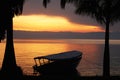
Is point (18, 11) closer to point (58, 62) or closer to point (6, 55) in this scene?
point (6, 55)

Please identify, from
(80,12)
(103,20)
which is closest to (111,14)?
(103,20)

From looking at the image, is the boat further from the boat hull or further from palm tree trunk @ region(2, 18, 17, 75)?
palm tree trunk @ region(2, 18, 17, 75)

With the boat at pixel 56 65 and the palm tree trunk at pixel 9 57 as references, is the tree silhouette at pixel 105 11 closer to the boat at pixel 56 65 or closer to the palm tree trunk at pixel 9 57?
the palm tree trunk at pixel 9 57

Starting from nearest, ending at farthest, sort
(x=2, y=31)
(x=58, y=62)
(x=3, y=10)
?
(x=3, y=10) < (x=2, y=31) < (x=58, y=62)

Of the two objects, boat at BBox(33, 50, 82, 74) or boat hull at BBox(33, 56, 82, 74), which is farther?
boat hull at BBox(33, 56, 82, 74)

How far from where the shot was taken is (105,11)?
26.5 meters

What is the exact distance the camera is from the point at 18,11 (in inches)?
1066

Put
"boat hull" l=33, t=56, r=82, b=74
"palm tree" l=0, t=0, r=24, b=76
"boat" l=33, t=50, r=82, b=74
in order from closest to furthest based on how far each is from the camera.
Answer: "palm tree" l=0, t=0, r=24, b=76 → "boat" l=33, t=50, r=82, b=74 → "boat hull" l=33, t=56, r=82, b=74

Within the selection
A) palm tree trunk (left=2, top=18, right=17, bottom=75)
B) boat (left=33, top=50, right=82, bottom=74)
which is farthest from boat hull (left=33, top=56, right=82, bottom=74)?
palm tree trunk (left=2, top=18, right=17, bottom=75)

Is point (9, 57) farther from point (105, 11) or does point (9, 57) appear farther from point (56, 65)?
point (56, 65)

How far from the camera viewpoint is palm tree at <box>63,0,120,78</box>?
26359 millimetres

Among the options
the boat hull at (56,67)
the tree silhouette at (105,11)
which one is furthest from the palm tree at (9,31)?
the boat hull at (56,67)

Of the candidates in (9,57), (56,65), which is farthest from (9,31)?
(56,65)

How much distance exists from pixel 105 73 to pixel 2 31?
9548 mm
